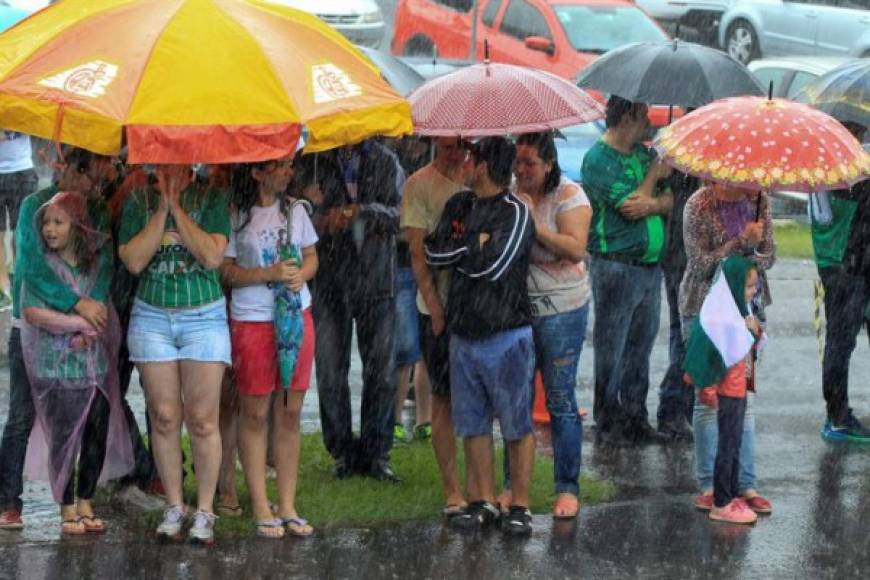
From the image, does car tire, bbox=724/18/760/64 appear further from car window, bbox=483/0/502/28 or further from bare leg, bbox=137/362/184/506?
bare leg, bbox=137/362/184/506

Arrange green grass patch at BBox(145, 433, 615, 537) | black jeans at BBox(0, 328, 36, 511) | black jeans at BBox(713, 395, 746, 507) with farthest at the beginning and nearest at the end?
1. black jeans at BBox(713, 395, 746, 507)
2. green grass patch at BBox(145, 433, 615, 537)
3. black jeans at BBox(0, 328, 36, 511)

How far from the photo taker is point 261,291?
24.0ft

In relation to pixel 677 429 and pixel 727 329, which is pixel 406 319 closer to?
pixel 677 429

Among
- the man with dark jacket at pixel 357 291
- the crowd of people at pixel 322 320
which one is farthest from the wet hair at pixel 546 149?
the man with dark jacket at pixel 357 291

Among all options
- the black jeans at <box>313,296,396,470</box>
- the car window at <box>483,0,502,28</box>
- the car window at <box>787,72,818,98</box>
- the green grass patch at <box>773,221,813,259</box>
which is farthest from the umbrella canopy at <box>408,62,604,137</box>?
the car window at <box>483,0,502,28</box>

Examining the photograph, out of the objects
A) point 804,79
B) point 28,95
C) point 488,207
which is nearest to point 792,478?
point 488,207

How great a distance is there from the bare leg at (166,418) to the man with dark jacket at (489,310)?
1.24 metres

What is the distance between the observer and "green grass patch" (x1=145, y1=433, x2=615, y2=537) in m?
7.77

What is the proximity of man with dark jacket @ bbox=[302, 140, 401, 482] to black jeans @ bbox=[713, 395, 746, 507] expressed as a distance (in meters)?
1.61

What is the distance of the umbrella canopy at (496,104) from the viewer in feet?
24.2

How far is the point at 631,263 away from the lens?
9148 millimetres

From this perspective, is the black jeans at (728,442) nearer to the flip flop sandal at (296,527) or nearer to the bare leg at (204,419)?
the flip flop sandal at (296,527)

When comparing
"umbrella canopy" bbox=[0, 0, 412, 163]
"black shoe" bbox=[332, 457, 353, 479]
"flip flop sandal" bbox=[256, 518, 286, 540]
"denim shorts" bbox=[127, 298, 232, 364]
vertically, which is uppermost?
"umbrella canopy" bbox=[0, 0, 412, 163]

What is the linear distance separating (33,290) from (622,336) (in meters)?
3.43
